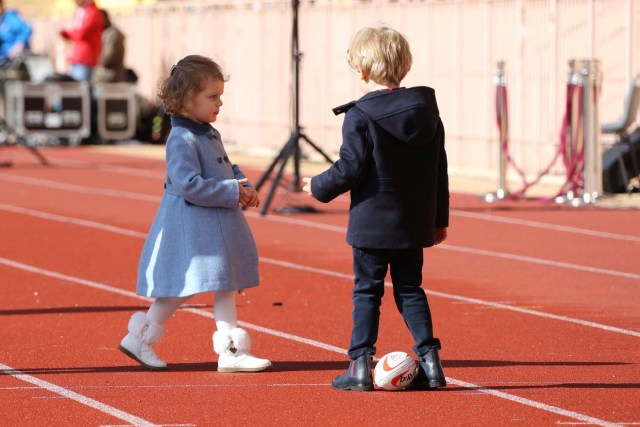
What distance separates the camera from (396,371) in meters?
6.77

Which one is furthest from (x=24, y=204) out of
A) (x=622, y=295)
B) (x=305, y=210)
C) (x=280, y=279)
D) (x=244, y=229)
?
(x=244, y=229)

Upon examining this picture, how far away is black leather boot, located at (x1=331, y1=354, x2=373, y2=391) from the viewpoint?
6824 mm

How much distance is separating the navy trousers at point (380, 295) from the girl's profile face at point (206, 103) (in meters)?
1.01

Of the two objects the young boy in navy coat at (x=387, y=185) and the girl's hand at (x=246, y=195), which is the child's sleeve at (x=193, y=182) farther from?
the young boy in navy coat at (x=387, y=185)

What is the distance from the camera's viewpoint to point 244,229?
7395 mm

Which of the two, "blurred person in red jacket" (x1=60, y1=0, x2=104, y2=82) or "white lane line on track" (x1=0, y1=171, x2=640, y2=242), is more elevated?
"blurred person in red jacket" (x1=60, y1=0, x2=104, y2=82)

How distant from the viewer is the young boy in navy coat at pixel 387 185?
6.70 meters

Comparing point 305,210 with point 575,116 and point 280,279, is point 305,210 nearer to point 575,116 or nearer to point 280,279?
point 575,116

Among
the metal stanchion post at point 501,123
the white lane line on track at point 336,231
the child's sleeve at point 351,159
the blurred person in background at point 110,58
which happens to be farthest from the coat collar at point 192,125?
the blurred person in background at point 110,58

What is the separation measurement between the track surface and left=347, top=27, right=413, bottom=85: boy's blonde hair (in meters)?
1.39

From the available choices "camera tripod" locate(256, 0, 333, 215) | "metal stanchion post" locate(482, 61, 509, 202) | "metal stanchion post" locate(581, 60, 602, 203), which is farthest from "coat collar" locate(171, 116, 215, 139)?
"metal stanchion post" locate(482, 61, 509, 202)

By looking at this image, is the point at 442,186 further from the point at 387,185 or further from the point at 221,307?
the point at 221,307

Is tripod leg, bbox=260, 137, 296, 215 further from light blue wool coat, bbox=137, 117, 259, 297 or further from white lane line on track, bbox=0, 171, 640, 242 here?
light blue wool coat, bbox=137, 117, 259, 297

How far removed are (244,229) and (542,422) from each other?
1883 millimetres
